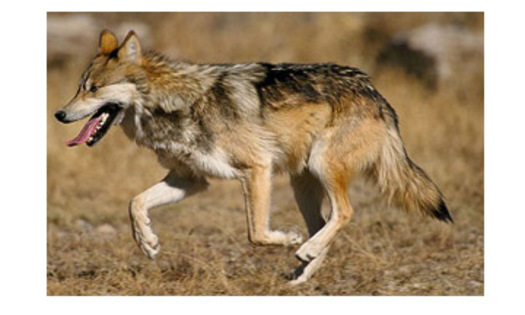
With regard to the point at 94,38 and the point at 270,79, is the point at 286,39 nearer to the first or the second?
the point at 94,38

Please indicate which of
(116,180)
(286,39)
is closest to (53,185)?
(116,180)

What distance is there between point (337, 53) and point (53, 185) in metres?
6.66

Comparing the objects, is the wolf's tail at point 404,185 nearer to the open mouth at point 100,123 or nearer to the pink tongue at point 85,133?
the open mouth at point 100,123

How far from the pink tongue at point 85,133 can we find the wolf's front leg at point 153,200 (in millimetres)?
615

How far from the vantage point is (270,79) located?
5742mm

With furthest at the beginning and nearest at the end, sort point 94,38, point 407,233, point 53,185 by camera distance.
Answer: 1. point 94,38
2. point 53,185
3. point 407,233

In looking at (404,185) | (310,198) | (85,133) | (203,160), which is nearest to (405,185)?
(404,185)

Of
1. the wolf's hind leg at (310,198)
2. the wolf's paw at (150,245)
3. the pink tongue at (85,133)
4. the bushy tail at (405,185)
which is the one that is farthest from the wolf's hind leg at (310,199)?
the pink tongue at (85,133)

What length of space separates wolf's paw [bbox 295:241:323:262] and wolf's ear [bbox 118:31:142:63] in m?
1.82

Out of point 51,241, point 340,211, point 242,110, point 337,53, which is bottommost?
point 51,241

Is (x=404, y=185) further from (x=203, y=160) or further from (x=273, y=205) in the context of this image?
(x=273, y=205)

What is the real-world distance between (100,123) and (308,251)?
1740 millimetres

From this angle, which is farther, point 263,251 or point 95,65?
point 263,251

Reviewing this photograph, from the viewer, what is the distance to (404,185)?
580cm
